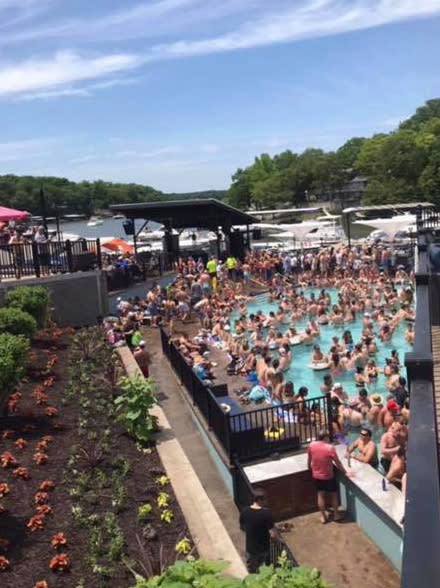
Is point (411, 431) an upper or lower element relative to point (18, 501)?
upper

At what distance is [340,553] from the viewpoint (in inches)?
320

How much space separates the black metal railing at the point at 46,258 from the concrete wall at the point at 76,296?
14.5 inches

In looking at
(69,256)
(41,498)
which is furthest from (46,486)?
(69,256)

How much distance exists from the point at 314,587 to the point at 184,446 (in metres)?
8.02

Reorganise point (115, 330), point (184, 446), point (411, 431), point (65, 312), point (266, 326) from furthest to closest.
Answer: point (266, 326) < point (65, 312) < point (115, 330) < point (184, 446) < point (411, 431)

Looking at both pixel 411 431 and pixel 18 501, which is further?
pixel 18 501

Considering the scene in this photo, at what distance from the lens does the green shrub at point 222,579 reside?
2680 mm

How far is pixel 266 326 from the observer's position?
21.3 m

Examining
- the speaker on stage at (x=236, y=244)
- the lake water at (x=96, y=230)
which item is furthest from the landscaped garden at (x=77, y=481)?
the lake water at (x=96, y=230)

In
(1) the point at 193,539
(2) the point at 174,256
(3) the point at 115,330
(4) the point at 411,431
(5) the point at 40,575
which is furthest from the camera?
(2) the point at 174,256

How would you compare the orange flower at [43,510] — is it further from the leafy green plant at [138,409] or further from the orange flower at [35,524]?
the leafy green plant at [138,409]

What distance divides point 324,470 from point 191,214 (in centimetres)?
2297

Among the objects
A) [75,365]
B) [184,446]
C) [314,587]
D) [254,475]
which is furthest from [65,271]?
[314,587]

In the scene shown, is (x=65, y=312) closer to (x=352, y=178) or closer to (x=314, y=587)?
(x=314, y=587)
